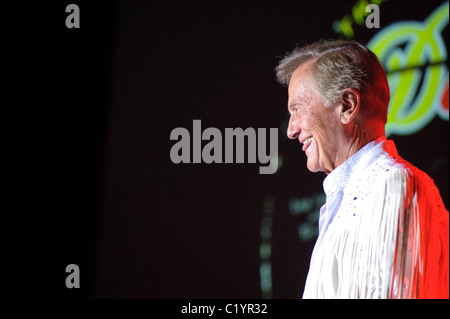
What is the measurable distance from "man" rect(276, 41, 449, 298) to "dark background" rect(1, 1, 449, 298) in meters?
0.34

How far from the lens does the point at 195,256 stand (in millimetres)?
2152

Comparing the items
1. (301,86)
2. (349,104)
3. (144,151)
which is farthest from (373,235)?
(144,151)

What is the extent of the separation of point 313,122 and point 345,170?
0.18 metres

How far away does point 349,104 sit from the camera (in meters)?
1.65

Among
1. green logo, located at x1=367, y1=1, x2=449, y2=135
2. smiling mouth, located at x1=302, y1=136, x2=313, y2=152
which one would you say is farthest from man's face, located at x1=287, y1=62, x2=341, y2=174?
green logo, located at x1=367, y1=1, x2=449, y2=135

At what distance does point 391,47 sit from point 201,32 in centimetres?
70

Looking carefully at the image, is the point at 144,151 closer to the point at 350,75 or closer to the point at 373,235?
the point at 350,75

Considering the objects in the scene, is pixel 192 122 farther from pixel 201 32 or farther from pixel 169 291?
pixel 169 291

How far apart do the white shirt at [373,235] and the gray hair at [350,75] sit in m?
0.14

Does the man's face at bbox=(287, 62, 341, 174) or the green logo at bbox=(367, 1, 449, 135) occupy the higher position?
the green logo at bbox=(367, 1, 449, 135)

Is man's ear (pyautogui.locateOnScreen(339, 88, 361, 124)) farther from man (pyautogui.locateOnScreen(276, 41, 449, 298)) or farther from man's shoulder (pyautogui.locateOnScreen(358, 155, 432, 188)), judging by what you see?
man's shoulder (pyautogui.locateOnScreen(358, 155, 432, 188))

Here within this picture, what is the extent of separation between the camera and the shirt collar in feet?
5.27

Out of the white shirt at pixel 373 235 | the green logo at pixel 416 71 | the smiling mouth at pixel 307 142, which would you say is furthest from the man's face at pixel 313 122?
the green logo at pixel 416 71
